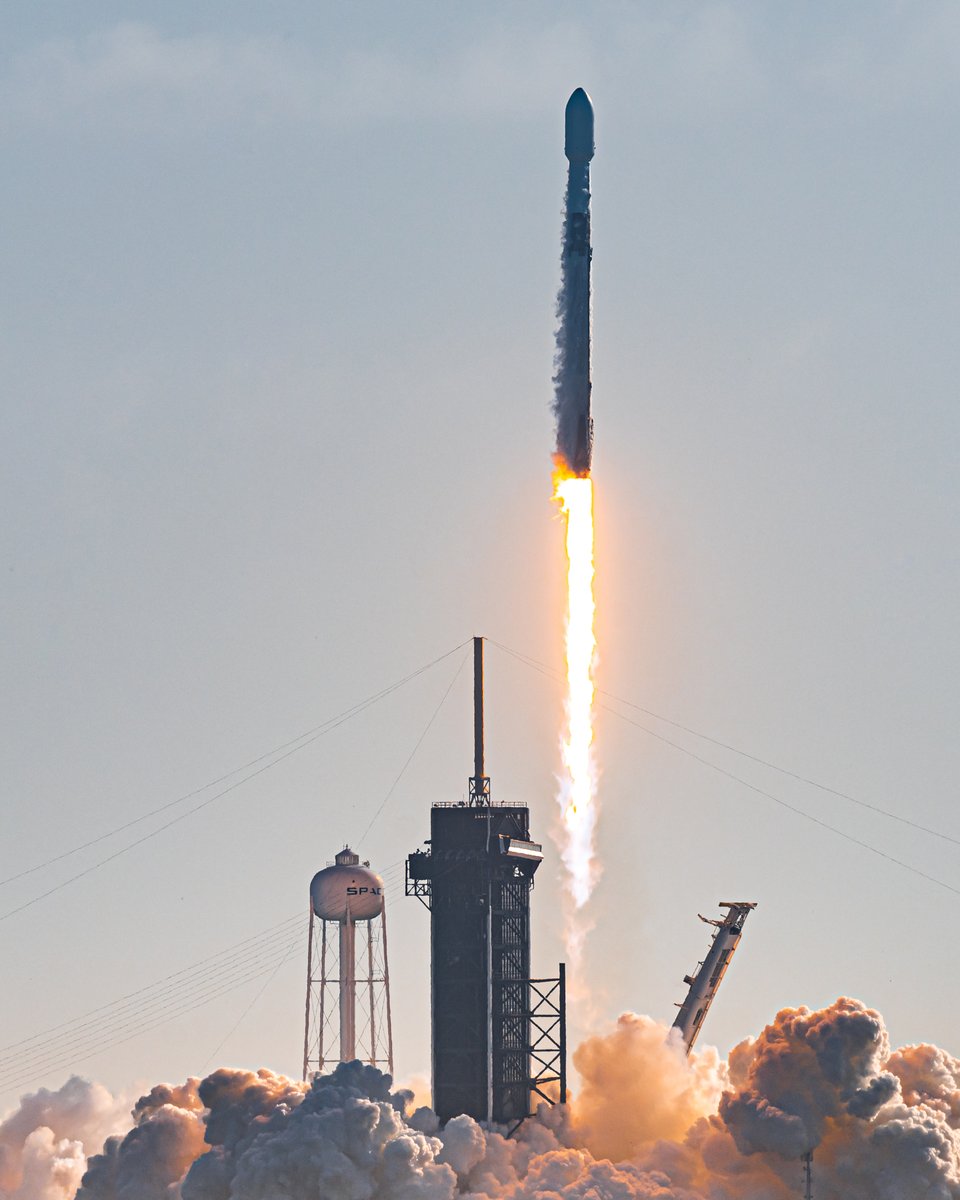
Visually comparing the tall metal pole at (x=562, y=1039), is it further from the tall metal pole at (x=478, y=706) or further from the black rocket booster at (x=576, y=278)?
the black rocket booster at (x=576, y=278)

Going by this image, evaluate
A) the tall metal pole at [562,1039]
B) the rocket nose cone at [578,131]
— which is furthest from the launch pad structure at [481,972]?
the rocket nose cone at [578,131]

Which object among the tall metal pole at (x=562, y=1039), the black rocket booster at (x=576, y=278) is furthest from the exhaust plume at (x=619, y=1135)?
the black rocket booster at (x=576, y=278)

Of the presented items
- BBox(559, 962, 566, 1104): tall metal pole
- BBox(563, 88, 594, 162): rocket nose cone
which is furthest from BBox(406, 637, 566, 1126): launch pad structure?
BBox(563, 88, 594, 162): rocket nose cone

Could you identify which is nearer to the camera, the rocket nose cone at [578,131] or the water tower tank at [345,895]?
the rocket nose cone at [578,131]

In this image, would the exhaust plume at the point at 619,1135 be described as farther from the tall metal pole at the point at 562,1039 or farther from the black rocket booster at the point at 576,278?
→ the black rocket booster at the point at 576,278

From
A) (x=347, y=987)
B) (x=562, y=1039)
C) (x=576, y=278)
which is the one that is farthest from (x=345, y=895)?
(x=576, y=278)

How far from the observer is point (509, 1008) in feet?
524

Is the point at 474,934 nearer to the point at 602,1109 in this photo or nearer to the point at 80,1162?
the point at 602,1109

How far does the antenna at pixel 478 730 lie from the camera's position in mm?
162500

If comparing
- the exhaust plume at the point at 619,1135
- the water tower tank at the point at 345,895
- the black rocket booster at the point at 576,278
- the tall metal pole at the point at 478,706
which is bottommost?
the exhaust plume at the point at 619,1135

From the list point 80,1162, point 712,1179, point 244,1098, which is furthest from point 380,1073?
point 80,1162

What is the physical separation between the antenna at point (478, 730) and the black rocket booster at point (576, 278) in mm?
18132

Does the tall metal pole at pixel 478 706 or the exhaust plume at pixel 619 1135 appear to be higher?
the tall metal pole at pixel 478 706

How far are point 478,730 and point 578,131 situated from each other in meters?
33.7
